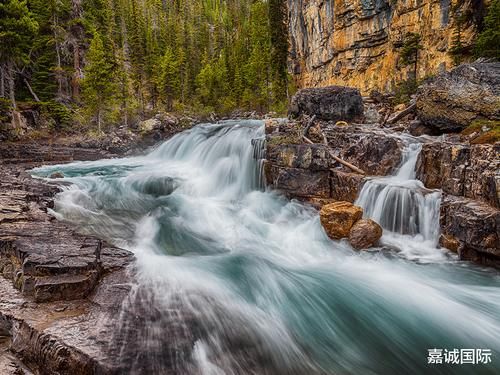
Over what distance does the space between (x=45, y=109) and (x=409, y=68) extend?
1226 inches

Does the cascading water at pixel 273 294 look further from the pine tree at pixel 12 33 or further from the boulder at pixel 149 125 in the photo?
the boulder at pixel 149 125

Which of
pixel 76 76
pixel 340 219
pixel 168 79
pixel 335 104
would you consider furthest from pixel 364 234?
pixel 168 79

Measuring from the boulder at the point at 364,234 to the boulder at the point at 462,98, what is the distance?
6463 mm

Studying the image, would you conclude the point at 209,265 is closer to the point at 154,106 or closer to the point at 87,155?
the point at 87,155

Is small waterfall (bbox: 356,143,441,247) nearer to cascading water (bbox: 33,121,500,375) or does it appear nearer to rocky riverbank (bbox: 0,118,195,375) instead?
cascading water (bbox: 33,121,500,375)

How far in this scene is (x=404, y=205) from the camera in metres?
9.16

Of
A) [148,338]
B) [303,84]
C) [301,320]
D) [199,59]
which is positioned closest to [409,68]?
[303,84]

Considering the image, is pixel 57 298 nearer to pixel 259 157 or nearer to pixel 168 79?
pixel 259 157

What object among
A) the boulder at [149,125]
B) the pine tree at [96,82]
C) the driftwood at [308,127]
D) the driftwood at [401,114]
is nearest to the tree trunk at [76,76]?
the pine tree at [96,82]

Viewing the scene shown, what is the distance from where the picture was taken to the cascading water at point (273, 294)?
4.52 m

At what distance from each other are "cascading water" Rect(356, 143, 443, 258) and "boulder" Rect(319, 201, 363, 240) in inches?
33.8

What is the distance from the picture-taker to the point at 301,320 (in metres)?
5.80

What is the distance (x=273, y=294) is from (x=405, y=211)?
491 centimetres

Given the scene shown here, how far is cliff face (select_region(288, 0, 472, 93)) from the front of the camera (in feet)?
85.9
